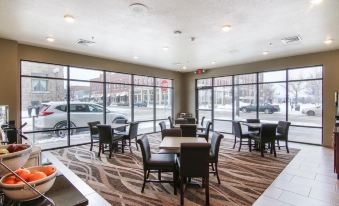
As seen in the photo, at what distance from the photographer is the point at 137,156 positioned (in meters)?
5.18

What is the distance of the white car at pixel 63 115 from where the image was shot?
19.1 feet

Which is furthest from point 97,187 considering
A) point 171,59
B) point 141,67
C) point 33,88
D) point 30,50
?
point 141,67

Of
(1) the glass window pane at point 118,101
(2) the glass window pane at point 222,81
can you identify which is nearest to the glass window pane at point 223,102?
(2) the glass window pane at point 222,81

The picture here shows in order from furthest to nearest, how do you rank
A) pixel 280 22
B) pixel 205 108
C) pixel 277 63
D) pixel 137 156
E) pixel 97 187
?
1. pixel 205 108
2. pixel 277 63
3. pixel 137 156
4. pixel 280 22
5. pixel 97 187

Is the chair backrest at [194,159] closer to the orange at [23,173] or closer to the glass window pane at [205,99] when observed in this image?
the orange at [23,173]

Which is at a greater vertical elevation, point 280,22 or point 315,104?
point 280,22

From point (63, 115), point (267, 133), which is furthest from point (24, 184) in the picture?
point (63, 115)

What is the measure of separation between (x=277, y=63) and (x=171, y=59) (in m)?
3.86

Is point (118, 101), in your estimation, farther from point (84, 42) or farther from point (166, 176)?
point (166, 176)

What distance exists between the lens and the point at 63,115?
6.12 metres

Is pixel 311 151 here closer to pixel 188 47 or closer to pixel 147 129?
pixel 188 47

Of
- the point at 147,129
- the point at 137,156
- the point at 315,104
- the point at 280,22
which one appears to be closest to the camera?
the point at 280,22

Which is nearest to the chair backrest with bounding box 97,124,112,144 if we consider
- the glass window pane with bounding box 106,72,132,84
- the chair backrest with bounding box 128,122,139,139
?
the chair backrest with bounding box 128,122,139,139

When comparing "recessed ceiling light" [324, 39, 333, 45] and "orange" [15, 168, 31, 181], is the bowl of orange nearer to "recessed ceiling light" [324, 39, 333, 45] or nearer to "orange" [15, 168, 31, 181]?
"orange" [15, 168, 31, 181]
